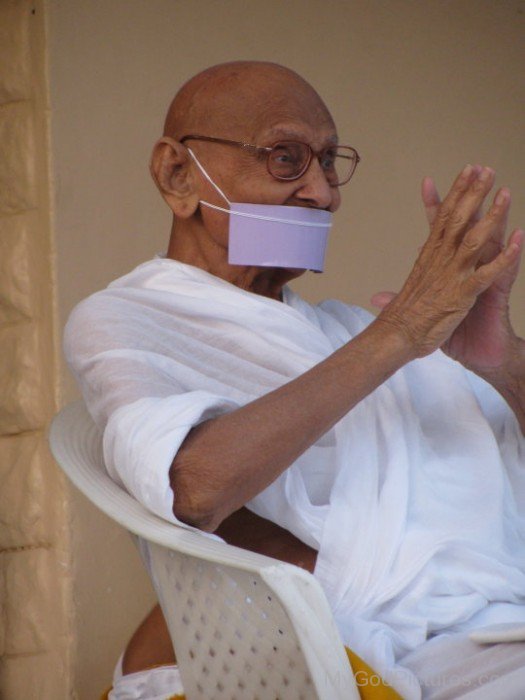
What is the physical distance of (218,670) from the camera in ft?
8.37

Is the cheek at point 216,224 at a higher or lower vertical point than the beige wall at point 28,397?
higher

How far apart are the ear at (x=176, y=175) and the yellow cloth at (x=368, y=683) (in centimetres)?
127

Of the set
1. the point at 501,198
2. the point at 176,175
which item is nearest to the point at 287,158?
the point at 176,175

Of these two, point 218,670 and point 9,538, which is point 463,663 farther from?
point 9,538

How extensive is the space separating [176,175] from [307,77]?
117cm

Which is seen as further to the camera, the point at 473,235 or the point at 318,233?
the point at 318,233

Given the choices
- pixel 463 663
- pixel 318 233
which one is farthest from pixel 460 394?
pixel 463 663

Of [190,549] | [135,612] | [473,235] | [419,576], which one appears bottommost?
[135,612]

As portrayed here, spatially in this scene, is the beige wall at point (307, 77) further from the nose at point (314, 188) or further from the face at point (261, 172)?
the nose at point (314, 188)

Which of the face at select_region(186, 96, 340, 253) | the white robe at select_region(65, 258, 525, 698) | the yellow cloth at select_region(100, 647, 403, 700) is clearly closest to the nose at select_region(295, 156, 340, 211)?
the face at select_region(186, 96, 340, 253)

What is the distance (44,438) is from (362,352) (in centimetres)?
134

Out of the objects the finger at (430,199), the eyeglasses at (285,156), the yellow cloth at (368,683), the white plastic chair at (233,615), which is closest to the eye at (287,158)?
the eyeglasses at (285,156)

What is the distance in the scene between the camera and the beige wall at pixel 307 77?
3.90m

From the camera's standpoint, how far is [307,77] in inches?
173
